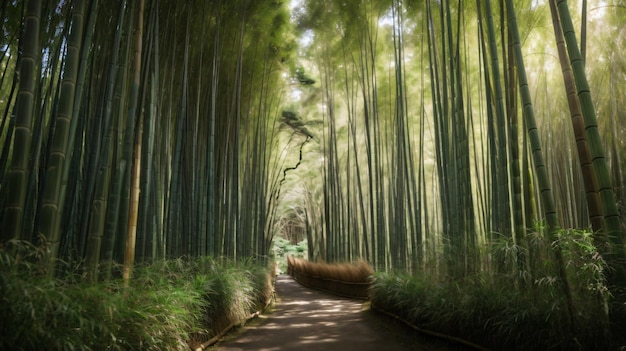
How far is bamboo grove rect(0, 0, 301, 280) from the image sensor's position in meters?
2.30

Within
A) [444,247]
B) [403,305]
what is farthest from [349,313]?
[444,247]

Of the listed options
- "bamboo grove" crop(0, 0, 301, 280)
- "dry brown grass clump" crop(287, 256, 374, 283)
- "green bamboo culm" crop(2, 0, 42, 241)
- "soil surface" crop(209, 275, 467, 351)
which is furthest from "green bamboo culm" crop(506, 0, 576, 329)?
"dry brown grass clump" crop(287, 256, 374, 283)

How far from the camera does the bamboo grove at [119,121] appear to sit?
7.56 ft

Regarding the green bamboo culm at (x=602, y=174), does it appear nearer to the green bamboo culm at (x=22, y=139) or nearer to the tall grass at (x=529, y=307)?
the tall grass at (x=529, y=307)

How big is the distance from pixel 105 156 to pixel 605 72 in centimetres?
594

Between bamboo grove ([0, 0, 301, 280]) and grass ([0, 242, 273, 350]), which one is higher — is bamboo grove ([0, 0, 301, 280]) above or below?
above

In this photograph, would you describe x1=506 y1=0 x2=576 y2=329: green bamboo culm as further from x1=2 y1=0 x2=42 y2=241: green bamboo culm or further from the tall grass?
x1=2 y1=0 x2=42 y2=241: green bamboo culm

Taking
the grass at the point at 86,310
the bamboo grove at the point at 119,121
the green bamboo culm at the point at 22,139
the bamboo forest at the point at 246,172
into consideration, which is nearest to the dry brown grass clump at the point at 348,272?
the bamboo forest at the point at 246,172

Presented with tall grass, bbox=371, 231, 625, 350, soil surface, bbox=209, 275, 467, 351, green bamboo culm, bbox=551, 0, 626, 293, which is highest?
green bamboo culm, bbox=551, 0, 626, 293

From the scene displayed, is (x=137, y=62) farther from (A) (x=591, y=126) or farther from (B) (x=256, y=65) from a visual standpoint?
(B) (x=256, y=65)

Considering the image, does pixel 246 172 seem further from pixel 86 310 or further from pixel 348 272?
pixel 86 310

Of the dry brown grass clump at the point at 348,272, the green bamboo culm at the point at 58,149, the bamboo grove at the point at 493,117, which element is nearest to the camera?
the green bamboo culm at the point at 58,149

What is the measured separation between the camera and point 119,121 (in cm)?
303

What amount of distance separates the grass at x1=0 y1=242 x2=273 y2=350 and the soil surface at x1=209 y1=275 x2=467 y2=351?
23.0 inches
